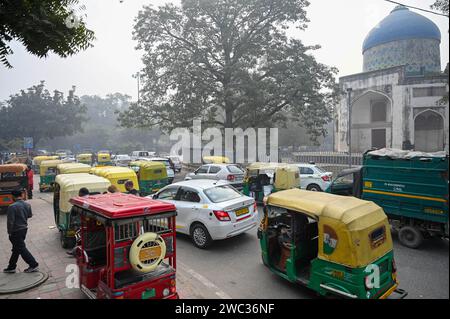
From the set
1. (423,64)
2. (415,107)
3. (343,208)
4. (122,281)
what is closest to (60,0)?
(122,281)

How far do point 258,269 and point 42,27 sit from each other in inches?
221

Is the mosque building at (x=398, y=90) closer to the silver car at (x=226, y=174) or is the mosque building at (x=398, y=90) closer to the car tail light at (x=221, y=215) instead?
the silver car at (x=226, y=174)

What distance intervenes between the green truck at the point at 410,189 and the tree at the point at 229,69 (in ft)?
43.2


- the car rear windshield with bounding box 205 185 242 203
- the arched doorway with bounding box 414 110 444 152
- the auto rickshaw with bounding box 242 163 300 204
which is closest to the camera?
the car rear windshield with bounding box 205 185 242 203

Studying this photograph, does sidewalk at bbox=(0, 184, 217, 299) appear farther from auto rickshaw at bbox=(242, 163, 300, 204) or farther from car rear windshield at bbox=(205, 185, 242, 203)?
auto rickshaw at bbox=(242, 163, 300, 204)

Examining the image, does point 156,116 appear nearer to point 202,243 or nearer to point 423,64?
point 202,243

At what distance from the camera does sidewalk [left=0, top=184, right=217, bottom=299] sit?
207 inches

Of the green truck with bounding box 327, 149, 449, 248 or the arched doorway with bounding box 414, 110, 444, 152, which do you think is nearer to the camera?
the green truck with bounding box 327, 149, 449, 248

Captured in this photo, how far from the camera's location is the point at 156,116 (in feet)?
79.1

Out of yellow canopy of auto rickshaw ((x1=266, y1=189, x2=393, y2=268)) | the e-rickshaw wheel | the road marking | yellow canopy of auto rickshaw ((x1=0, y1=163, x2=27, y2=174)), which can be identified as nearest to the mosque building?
yellow canopy of auto rickshaw ((x1=266, y1=189, x2=393, y2=268))

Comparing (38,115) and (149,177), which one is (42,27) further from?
(38,115)

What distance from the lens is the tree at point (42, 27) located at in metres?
3.95

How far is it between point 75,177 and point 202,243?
394 cm

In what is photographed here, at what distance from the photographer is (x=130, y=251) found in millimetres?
4242
